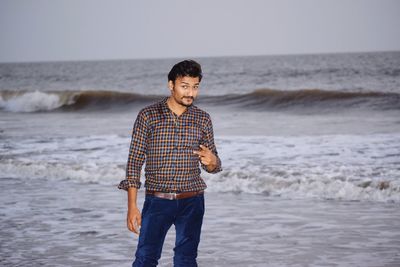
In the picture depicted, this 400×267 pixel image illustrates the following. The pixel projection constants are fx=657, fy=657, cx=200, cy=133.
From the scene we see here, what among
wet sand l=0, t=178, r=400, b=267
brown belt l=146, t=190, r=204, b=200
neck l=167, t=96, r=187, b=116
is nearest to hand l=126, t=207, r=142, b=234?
brown belt l=146, t=190, r=204, b=200

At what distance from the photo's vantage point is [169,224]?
3811 millimetres

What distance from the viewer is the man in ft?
12.1

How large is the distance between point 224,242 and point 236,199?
2481 mm

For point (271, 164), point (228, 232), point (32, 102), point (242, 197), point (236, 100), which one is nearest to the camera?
point (228, 232)

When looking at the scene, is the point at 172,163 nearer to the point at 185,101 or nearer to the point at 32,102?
the point at 185,101

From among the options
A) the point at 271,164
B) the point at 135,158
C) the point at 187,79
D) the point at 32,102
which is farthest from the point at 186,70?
the point at 32,102

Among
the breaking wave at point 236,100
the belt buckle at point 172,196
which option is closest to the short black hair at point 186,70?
the belt buckle at point 172,196

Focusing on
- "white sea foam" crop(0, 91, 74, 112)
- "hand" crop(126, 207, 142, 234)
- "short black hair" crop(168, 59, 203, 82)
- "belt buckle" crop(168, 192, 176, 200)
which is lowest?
"white sea foam" crop(0, 91, 74, 112)

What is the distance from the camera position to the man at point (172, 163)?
3701mm

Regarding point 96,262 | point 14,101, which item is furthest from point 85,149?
point 14,101

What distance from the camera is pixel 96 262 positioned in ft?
19.4

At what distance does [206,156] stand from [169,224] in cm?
47

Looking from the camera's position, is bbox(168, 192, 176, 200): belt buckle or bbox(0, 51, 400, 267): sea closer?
bbox(168, 192, 176, 200): belt buckle

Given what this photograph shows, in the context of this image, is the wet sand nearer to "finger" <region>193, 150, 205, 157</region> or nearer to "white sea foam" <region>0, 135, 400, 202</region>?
"white sea foam" <region>0, 135, 400, 202</region>
